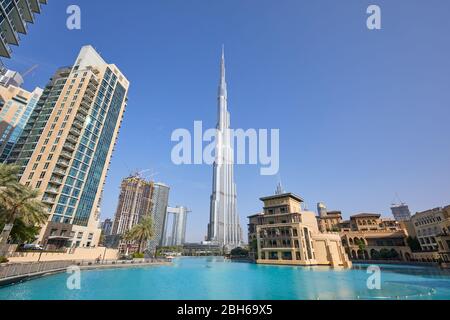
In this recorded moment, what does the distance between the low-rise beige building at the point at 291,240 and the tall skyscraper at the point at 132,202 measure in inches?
4380

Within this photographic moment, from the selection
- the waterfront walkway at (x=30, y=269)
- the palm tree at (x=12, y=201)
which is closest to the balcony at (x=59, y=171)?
the waterfront walkway at (x=30, y=269)

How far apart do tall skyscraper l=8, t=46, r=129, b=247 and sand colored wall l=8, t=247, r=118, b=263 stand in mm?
11340

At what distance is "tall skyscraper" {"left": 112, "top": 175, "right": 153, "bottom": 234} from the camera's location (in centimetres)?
15012

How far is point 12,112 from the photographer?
97.1 meters

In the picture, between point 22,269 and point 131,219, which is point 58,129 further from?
point 131,219

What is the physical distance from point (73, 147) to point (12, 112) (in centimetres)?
6178

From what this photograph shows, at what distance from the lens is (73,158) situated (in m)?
64.3

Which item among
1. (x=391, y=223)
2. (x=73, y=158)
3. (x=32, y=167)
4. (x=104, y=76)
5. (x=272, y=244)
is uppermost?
(x=104, y=76)

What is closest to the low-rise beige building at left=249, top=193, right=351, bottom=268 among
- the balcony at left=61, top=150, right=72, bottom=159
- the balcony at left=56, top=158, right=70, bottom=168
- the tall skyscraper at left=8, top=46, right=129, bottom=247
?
the tall skyscraper at left=8, top=46, right=129, bottom=247

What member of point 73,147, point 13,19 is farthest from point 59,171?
point 13,19
